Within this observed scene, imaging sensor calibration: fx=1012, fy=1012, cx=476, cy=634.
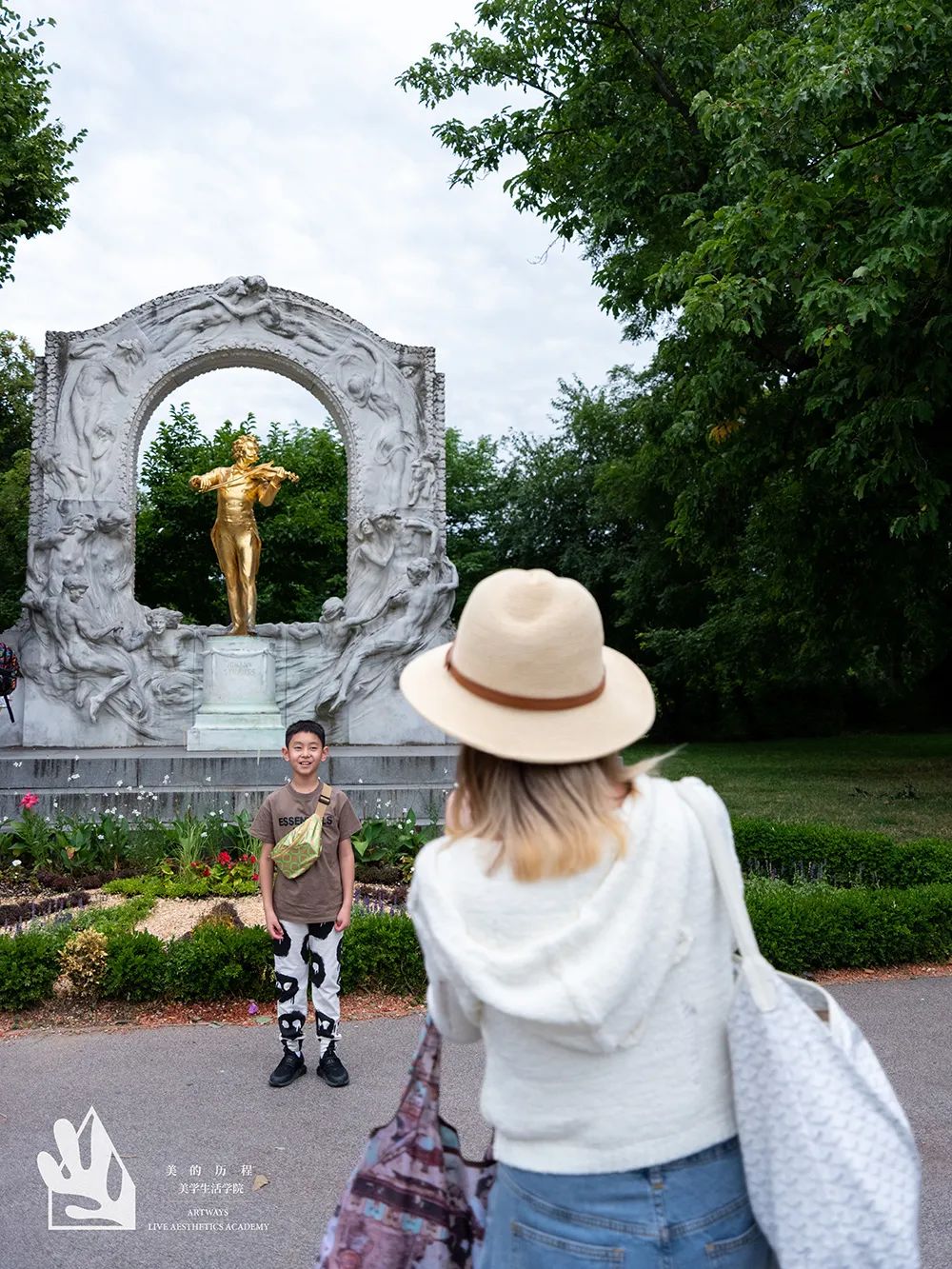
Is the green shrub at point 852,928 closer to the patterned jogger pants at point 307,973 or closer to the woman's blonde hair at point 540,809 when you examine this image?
the patterned jogger pants at point 307,973

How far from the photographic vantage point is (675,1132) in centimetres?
147

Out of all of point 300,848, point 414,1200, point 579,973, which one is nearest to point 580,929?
point 579,973

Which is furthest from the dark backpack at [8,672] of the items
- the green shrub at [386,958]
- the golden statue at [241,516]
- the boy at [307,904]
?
the boy at [307,904]

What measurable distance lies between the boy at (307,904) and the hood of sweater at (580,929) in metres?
2.71

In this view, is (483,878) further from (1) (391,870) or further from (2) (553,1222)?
(1) (391,870)

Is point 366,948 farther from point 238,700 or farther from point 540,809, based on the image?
point 238,700

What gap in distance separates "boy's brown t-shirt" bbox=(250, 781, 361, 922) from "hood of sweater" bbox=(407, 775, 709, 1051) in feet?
8.94

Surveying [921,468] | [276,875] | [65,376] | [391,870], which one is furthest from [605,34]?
[276,875]

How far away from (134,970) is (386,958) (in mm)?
1299

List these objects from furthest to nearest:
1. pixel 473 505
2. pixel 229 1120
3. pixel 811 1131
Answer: pixel 473 505, pixel 229 1120, pixel 811 1131

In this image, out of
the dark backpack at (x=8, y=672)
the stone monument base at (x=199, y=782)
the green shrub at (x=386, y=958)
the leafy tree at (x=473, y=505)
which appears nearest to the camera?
the green shrub at (x=386, y=958)

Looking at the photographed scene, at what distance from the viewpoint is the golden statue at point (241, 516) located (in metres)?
13.6

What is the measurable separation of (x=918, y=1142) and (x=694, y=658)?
808 inches

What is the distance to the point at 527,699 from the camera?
61.6 inches
